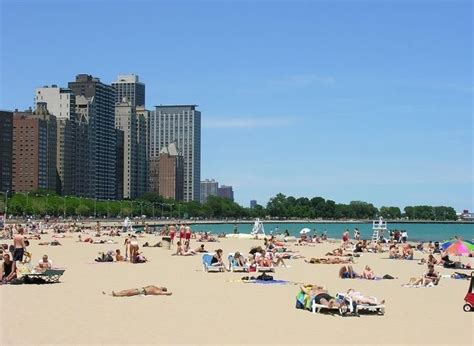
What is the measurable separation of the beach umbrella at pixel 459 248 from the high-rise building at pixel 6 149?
14767 cm

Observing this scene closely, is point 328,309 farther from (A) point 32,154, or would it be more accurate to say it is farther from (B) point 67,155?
(B) point 67,155

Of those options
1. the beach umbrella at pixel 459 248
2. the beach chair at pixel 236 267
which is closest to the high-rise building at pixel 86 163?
the beach umbrella at pixel 459 248

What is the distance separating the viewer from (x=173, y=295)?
18.5m

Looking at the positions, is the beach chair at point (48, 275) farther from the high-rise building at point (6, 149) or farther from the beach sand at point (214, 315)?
the high-rise building at point (6, 149)

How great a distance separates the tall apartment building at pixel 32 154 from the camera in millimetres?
171500

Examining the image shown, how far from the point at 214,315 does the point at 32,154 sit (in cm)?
16441

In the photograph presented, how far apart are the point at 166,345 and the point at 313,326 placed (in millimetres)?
3374

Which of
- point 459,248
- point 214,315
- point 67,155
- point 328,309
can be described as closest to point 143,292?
point 214,315

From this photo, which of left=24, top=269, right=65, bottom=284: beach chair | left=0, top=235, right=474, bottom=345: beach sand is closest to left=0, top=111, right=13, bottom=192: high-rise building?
left=0, top=235, right=474, bottom=345: beach sand

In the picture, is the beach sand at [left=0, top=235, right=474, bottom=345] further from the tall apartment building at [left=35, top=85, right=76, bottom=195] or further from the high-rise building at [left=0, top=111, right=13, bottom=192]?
the tall apartment building at [left=35, top=85, right=76, bottom=195]

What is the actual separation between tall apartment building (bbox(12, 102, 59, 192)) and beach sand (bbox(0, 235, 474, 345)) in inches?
6076

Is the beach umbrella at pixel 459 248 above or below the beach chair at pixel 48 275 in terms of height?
above

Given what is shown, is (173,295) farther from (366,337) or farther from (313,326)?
(366,337)

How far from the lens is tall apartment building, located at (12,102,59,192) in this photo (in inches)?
6752
